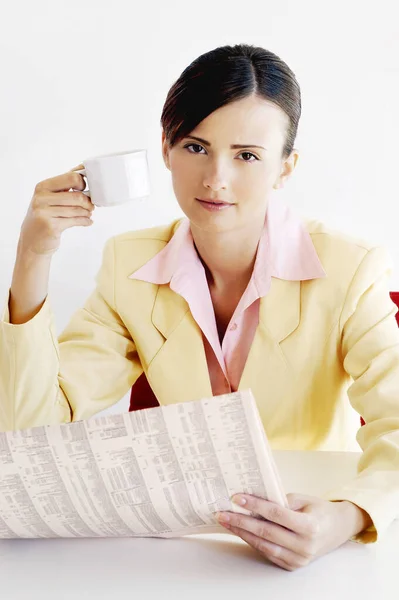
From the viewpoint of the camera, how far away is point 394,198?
101 inches

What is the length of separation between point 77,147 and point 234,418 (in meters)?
1.76

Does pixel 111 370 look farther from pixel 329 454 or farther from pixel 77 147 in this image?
pixel 77 147

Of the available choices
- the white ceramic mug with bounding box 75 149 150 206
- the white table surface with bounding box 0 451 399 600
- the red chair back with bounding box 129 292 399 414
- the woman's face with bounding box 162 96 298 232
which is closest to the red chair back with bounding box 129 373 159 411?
the red chair back with bounding box 129 292 399 414

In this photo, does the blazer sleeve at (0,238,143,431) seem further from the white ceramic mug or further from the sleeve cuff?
the sleeve cuff

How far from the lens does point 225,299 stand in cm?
172

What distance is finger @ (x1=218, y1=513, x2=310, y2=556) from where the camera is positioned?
1054mm

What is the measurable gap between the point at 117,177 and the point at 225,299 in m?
0.45

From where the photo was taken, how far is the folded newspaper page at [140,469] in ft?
3.36

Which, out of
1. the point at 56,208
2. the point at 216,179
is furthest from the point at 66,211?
the point at 216,179

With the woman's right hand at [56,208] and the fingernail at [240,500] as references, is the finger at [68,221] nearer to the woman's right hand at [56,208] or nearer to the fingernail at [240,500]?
the woman's right hand at [56,208]

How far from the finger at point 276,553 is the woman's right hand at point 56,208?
0.62 meters

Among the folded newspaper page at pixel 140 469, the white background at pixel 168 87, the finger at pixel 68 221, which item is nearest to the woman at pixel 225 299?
the finger at pixel 68 221

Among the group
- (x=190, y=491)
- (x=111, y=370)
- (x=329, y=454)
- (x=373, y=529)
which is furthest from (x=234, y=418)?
(x=111, y=370)

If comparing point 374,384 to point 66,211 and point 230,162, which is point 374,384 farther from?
point 66,211
